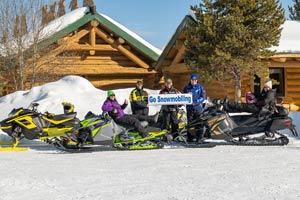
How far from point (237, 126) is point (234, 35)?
250 inches

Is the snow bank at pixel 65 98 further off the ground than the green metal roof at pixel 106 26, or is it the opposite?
the green metal roof at pixel 106 26

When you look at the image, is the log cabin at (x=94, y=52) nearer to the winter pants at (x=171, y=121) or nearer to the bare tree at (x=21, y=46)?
the bare tree at (x=21, y=46)

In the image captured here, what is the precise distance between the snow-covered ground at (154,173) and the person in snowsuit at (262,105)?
854 millimetres

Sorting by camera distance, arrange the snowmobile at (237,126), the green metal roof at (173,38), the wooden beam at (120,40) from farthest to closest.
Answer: the wooden beam at (120,40), the green metal roof at (173,38), the snowmobile at (237,126)

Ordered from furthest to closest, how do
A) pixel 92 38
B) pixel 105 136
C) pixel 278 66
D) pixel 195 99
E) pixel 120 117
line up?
pixel 92 38, pixel 278 66, pixel 195 99, pixel 120 117, pixel 105 136

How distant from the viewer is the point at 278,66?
17.8m

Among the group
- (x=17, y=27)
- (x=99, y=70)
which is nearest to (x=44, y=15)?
(x=17, y=27)

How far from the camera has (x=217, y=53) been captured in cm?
1487

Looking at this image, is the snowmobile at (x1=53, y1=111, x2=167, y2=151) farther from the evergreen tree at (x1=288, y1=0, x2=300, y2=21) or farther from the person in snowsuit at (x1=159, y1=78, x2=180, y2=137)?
the evergreen tree at (x1=288, y1=0, x2=300, y2=21)

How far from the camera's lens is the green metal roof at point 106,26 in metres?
19.1

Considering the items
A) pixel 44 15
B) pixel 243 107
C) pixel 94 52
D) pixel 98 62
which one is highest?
pixel 44 15

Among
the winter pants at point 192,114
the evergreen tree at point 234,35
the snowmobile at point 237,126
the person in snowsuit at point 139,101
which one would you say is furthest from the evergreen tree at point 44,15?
the snowmobile at point 237,126

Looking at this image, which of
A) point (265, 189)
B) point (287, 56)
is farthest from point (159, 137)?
point (287, 56)

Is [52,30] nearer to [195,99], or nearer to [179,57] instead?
[179,57]
